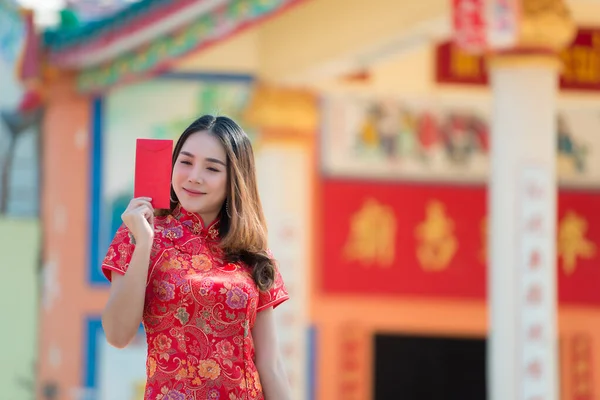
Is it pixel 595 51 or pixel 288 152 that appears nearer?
pixel 595 51

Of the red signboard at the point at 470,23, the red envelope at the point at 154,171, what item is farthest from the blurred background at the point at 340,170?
the red envelope at the point at 154,171

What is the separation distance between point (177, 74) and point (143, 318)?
21.3ft

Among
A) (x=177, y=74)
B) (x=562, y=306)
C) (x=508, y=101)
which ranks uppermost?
(x=177, y=74)

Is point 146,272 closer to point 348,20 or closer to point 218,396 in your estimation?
point 218,396

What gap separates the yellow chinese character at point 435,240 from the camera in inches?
404

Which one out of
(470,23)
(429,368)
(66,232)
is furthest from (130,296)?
(429,368)

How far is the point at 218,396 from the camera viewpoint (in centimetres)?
256

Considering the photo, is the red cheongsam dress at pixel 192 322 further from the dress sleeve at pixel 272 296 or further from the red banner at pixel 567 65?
the red banner at pixel 567 65

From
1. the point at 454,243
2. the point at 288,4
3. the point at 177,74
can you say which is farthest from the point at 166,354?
the point at 454,243

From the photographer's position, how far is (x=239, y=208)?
2.66m

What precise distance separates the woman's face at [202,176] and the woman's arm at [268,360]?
0.25 meters

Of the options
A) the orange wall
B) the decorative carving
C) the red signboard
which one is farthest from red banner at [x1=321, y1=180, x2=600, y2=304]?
the red signboard

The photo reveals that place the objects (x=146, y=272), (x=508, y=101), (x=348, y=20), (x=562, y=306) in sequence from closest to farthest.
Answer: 1. (x=146, y=272)
2. (x=508, y=101)
3. (x=348, y=20)
4. (x=562, y=306)

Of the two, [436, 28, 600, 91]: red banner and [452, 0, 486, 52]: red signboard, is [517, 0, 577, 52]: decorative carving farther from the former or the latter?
[436, 28, 600, 91]: red banner
